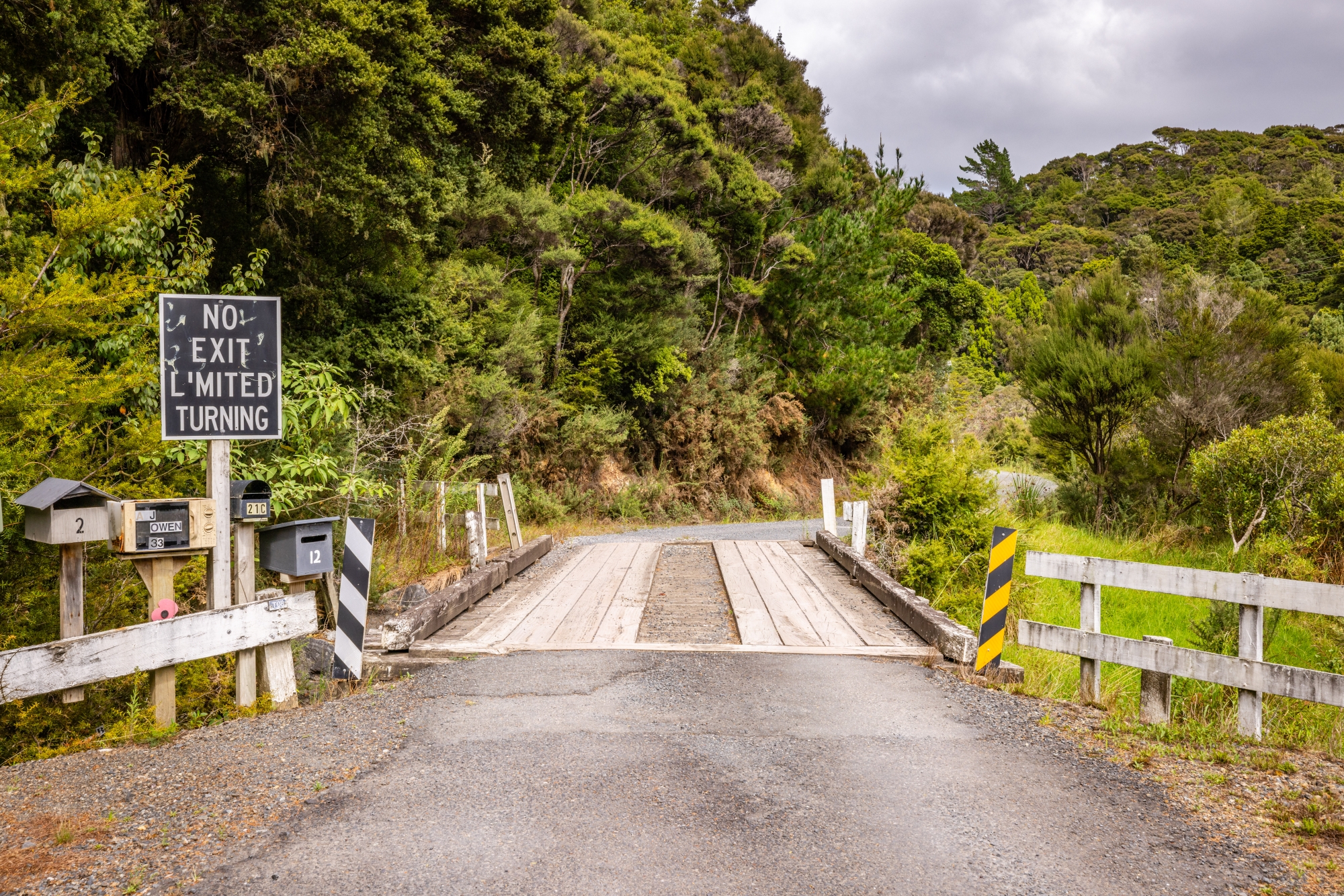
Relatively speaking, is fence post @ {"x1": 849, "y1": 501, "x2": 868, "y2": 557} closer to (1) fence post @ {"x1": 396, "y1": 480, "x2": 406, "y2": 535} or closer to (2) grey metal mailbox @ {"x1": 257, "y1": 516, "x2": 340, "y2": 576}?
(1) fence post @ {"x1": 396, "y1": 480, "x2": 406, "y2": 535}

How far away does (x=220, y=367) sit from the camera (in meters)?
5.13

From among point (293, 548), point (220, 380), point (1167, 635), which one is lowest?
point (1167, 635)

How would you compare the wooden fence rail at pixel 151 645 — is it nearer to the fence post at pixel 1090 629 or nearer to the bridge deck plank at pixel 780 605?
the bridge deck plank at pixel 780 605

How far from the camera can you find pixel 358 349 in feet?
45.9

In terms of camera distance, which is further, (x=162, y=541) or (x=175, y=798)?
(x=162, y=541)

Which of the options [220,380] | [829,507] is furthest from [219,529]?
[829,507]

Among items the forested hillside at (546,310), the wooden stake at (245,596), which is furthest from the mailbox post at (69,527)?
the forested hillside at (546,310)

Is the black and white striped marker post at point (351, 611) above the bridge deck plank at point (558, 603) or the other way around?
above

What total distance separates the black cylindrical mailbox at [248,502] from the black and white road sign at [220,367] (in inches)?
12.8

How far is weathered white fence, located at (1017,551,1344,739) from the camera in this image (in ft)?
15.8

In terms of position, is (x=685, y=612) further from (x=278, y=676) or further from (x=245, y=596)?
(x=245, y=596)

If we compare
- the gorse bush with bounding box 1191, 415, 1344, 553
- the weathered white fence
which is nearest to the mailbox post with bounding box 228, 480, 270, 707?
the weathered white fence

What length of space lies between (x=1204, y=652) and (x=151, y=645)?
6.44 metres

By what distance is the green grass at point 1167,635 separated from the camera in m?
5.85
